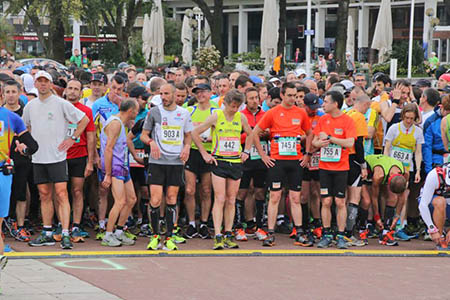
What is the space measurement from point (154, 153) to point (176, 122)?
49cm

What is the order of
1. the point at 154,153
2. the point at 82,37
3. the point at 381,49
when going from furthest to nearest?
the point at 82,37
the point at 381,49
the point at 154,153

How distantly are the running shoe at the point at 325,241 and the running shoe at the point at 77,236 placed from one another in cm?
319

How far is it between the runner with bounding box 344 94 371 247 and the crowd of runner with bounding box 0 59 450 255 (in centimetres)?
2

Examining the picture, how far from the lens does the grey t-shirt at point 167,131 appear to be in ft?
32.3

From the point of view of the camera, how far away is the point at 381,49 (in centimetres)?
3519

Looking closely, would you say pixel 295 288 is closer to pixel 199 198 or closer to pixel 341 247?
pixel 341 247

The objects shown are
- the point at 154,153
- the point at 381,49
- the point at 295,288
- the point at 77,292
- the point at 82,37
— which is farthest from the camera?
the point at 82,37

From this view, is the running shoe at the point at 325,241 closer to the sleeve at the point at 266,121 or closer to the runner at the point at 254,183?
the runner at the point at 254,183

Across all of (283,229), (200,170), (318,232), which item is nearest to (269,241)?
(318,232)

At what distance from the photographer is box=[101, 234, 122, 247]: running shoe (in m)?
10.0

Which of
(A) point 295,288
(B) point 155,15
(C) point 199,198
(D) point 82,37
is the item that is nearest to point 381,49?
(B) point 155,15

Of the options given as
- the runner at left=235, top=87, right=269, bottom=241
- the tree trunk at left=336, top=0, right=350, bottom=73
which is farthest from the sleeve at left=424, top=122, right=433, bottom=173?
the tree trunk at left=336, top=0, right=350, bottom=73

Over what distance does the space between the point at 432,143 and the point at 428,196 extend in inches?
45.5

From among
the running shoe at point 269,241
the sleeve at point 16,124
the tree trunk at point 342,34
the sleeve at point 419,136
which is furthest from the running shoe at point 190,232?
the tree trunk at point 342,34
